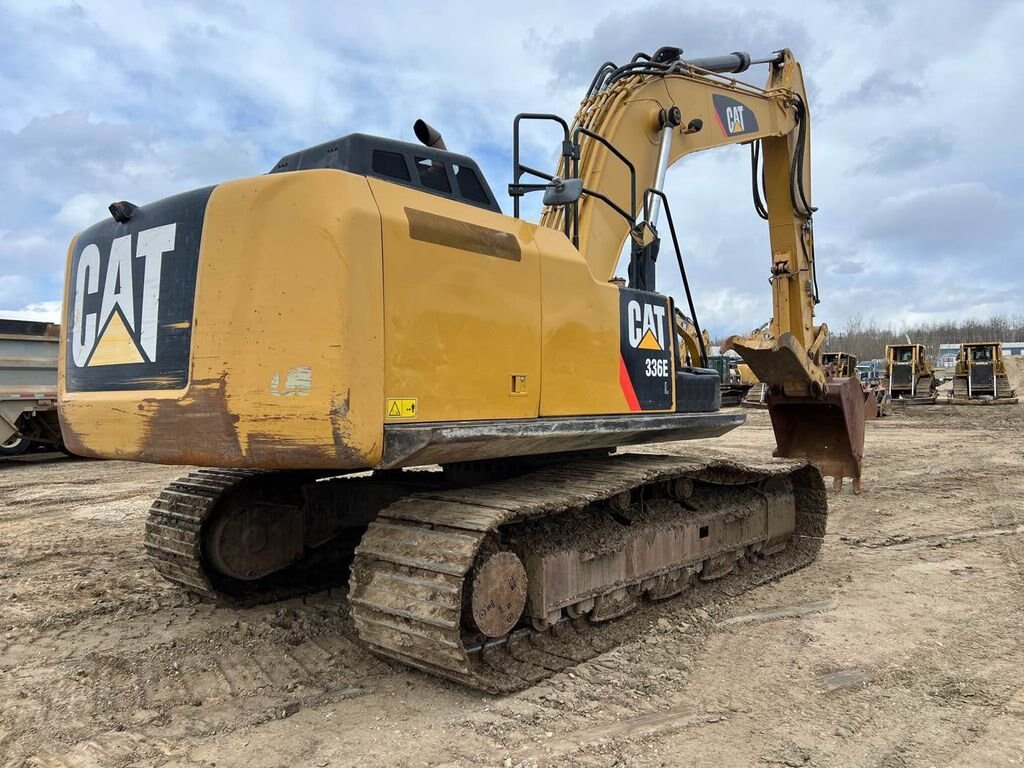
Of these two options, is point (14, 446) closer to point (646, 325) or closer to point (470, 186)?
point (470, 186)

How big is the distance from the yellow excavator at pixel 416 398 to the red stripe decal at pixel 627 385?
20mm

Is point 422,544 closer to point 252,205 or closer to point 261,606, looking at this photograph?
point 252,205

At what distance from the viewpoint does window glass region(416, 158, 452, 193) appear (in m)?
3.90

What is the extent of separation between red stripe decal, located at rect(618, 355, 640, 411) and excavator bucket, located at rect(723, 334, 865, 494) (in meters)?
3.16

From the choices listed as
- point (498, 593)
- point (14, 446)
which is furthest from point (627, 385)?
point (14, 446)

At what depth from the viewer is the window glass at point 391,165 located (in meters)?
3.76

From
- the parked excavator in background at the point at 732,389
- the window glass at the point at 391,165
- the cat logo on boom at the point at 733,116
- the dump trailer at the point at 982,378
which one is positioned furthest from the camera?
the parked excavator in background at the point at 732,389

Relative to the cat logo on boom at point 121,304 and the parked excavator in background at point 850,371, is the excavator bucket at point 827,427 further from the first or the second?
the parked excavator in background at point 850,371

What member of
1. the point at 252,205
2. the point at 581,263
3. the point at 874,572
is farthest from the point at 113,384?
the point at 874,572

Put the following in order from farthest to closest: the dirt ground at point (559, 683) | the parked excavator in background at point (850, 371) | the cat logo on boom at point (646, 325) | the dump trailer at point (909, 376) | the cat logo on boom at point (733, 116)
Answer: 1. the dump trailer at point (909, 376)
2. the parked excavator in background at point (850, 371)
3. the cat logo on boom at point (733, 116)
4. the cat logo on boom at point (646, 325)
5. the dirt ground at point (559, 683)

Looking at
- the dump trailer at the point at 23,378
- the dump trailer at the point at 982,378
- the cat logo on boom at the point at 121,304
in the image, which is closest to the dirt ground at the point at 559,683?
the cat logo on boom at the point at 121,304

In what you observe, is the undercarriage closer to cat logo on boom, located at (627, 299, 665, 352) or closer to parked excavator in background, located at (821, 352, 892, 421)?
cat logo on boom, located at (627, 299, 665, 352)

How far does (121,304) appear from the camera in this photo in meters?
3.71

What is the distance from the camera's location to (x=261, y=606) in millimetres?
A: 4945
